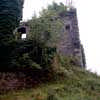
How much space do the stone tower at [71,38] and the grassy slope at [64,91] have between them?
3.22 metres

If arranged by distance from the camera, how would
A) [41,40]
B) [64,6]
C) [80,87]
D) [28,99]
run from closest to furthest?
[28,99], [80,87], [41,40], [64,6]

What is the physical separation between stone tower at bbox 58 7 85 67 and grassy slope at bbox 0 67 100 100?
322 cm

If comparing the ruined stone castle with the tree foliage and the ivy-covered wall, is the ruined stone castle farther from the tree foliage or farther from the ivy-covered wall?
the ivy-covered wall

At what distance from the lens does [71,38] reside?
44.3 ft

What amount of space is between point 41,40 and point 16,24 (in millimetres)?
1470

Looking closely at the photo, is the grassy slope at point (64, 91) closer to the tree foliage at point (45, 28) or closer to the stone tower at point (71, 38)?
the tree foliage at point (45, 28)

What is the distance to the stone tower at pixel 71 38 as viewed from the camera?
12.9 meters

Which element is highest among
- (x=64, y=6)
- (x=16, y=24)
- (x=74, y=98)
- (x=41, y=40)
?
(x=64, y=6)

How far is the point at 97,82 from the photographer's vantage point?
9.34 m

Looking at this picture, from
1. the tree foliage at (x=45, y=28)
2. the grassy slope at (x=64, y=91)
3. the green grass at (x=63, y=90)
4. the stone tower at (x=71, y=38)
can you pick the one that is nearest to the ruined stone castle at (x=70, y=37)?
the stone tower at (x=71, y=38)

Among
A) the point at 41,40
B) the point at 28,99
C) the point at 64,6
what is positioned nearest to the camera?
the point at 28,99

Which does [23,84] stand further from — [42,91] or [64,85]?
[64,85]

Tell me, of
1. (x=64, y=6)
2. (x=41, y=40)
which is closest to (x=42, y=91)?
(x=41, y=40)

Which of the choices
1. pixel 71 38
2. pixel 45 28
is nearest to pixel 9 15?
pixel 45 28
